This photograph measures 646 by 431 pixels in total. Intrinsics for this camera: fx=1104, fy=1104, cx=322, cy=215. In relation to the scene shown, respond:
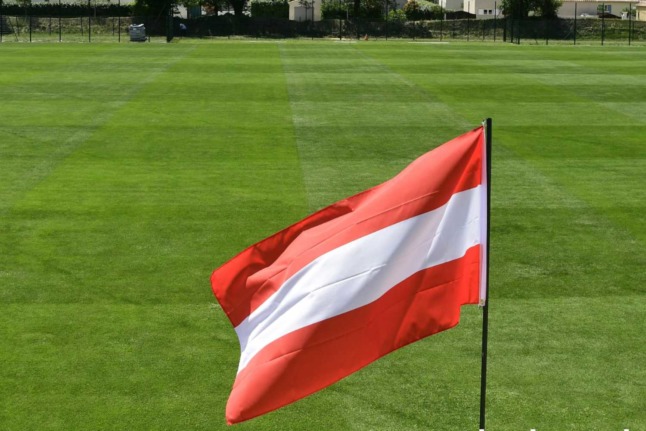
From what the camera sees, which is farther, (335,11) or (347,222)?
(335,11)

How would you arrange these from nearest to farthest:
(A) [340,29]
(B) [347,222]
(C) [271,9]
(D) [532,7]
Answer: (B) [347,222] < (A) [340,29] < (D) [532,7] < (C) [271,9]

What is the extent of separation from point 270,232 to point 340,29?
6320 cm

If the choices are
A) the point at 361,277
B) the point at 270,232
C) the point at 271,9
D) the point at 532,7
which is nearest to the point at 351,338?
the point at 361,277

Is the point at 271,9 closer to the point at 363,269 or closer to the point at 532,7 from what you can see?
the point at 532,7

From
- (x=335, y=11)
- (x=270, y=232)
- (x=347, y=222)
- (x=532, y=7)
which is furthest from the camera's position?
(x=335, y=11)

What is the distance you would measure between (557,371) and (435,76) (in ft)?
99.9

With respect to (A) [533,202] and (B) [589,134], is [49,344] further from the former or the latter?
(B) [589,134]

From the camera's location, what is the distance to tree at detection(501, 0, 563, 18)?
90.2 metres

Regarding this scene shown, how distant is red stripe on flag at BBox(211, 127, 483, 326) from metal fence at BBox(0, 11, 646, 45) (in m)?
72.0

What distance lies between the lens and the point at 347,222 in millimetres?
6652

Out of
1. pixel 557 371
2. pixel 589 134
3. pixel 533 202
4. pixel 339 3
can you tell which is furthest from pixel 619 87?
pixel 339 3

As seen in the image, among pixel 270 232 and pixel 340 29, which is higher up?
pixel 340 29

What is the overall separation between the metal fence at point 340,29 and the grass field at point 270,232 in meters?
43.9

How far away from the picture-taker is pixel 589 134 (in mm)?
25781
